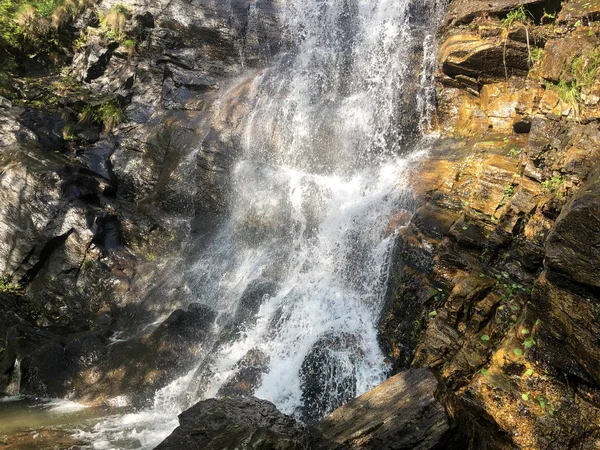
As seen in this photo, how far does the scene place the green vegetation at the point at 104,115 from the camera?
44.8 ft

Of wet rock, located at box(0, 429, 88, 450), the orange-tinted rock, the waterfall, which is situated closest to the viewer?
wet rock, located at box(0, 429, 88, 450)

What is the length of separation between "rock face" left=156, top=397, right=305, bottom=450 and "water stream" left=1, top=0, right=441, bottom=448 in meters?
2.06

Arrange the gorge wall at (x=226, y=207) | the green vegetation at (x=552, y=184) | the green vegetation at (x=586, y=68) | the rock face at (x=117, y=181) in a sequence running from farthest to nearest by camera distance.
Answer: the rock face at (x=117, y=181) → the green vegetation at (x=586, y=68) → the green vegetation at (x=552, y=184) → the gorge wall at (x=226, y=207)

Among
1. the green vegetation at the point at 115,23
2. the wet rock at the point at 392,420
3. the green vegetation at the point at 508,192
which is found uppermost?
the green vegetation at the point at 115,23

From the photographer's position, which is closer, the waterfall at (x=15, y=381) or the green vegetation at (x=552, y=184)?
the green vegetation at (x=552, y=184)

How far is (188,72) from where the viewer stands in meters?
14.7

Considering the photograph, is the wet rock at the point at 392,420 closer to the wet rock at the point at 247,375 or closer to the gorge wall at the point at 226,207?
the gorge wall at the point at 226,207

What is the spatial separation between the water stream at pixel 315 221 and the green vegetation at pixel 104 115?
492 centimetres

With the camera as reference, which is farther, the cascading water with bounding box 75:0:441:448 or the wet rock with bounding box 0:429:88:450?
the cascading water with bounding box 75:0:441:448

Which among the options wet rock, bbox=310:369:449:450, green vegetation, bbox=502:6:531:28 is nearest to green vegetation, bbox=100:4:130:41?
green vegetation, bbox=502:6:531:28

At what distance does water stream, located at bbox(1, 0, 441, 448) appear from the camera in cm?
724

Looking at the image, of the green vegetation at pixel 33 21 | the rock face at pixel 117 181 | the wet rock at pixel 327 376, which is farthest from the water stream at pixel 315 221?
the green vegetation at pixel 33 21

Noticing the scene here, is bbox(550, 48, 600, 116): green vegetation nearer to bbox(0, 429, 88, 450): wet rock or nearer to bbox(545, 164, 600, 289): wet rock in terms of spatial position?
bbox(545, 164, 600, 289): wet rock

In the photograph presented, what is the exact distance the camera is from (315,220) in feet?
34.0
